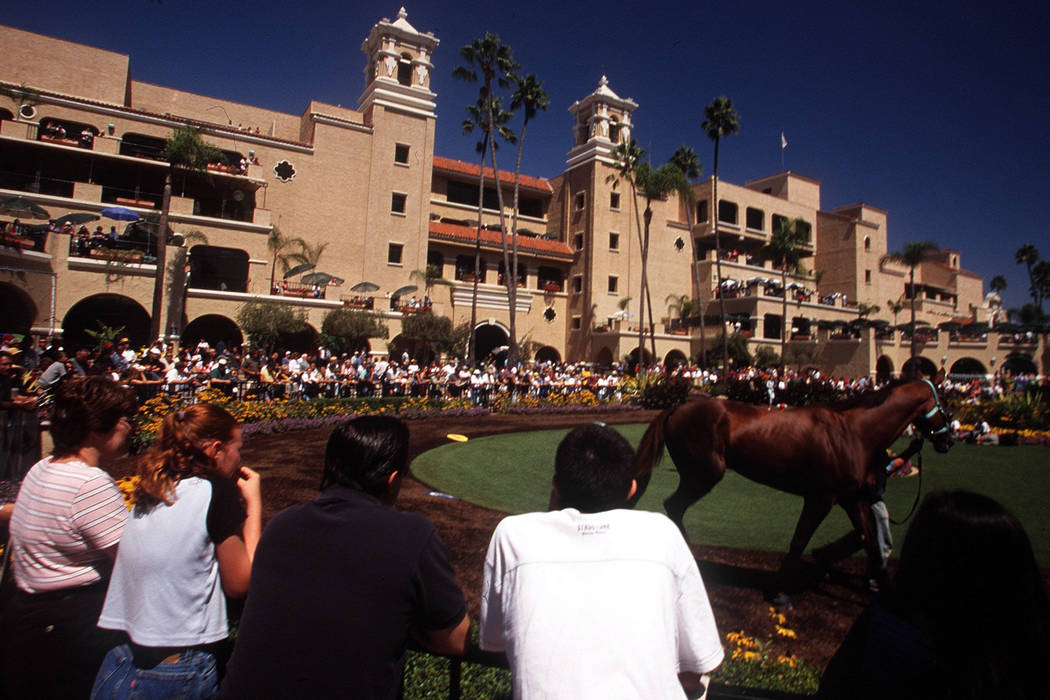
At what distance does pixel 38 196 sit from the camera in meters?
25.1

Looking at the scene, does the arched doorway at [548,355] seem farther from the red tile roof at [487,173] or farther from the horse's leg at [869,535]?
the horse's leg at [869,535]

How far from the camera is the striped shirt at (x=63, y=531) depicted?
8.00ft

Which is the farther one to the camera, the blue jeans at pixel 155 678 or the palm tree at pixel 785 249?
the palm tree at pixel 785 249

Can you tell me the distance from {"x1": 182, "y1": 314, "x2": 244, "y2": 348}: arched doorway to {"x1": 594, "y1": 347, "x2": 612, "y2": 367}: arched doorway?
22471 mm

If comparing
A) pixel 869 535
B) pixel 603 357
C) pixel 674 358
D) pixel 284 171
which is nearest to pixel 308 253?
pixel 284 171

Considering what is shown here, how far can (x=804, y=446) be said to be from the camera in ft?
18.6

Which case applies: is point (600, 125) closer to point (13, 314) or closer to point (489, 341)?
point (489, 341)

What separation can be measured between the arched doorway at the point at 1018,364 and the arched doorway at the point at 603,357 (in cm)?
3013

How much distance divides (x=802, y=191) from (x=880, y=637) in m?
59.7

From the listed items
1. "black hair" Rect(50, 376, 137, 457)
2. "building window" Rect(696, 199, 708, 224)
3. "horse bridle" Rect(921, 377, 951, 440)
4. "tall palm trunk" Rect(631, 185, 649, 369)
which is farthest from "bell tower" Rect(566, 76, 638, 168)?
"black hair" Rect(50, 376, 137, 457)

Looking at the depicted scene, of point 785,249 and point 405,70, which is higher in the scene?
point 405,70

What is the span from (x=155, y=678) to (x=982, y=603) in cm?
281

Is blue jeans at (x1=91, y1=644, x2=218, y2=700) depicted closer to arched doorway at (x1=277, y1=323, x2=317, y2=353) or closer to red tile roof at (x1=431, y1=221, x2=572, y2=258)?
arched doorway at (x1=277, y1=323, x2=317, y2=353)

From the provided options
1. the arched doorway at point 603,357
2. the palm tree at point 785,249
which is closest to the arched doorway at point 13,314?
the arched doorway at point 603,357
